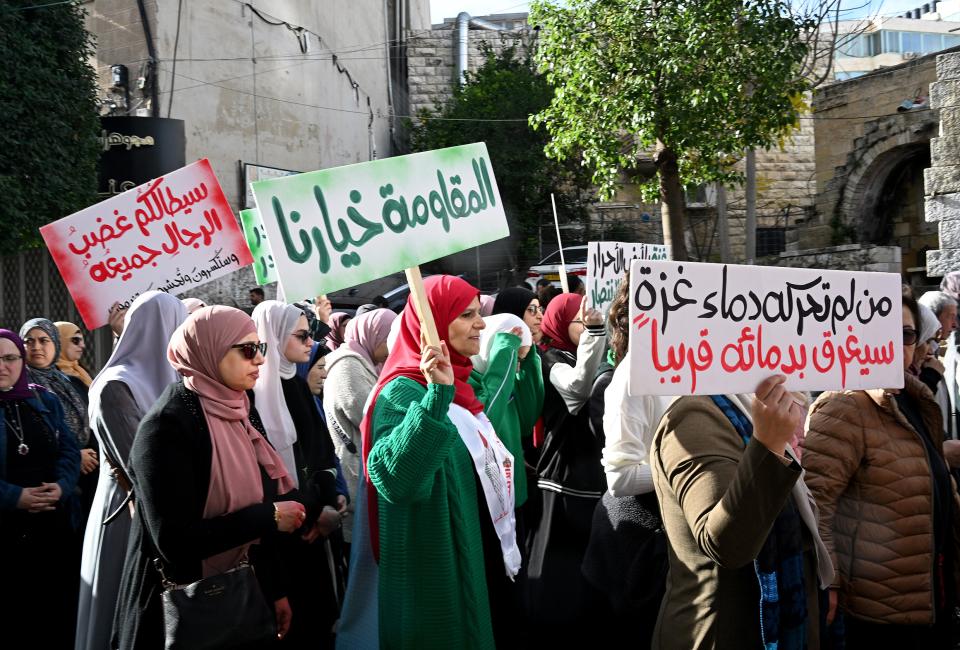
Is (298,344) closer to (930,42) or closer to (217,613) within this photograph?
(217,613)

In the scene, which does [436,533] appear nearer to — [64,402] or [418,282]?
[418,282]

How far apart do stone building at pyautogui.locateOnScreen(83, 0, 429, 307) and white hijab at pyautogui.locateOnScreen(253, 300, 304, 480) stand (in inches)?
447

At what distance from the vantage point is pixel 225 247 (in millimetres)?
5531

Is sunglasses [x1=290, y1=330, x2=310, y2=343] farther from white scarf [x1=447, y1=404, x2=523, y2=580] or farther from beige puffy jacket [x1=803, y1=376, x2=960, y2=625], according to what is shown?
beige puffy jacket [x1=803, y1=376, x2=960, y2=625]

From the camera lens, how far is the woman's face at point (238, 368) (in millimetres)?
3197

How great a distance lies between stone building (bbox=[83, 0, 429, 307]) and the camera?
15.2 meters

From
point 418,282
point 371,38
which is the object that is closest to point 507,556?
point 418,282

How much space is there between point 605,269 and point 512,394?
6.83ft

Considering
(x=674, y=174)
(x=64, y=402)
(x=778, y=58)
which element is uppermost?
(x=778, y=58)

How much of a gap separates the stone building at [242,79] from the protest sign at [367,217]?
1233cm

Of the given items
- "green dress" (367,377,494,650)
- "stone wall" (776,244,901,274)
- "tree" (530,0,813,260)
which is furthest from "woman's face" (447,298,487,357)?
"stone wall" (776,244,901,274)

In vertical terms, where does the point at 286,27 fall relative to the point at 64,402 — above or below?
above

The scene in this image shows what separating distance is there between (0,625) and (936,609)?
13.2ft

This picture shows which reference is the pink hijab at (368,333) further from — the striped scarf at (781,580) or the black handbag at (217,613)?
the striped scarf at (781,580)
